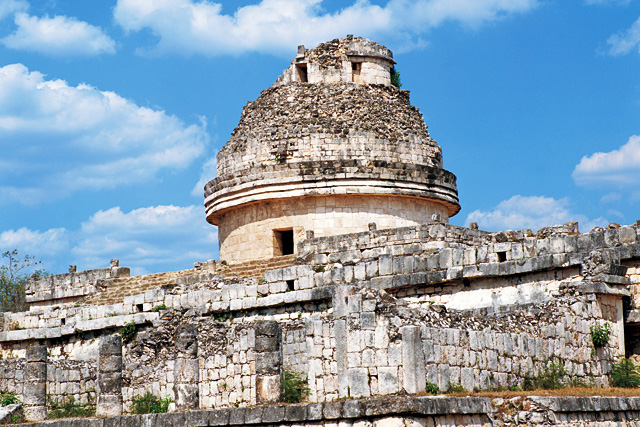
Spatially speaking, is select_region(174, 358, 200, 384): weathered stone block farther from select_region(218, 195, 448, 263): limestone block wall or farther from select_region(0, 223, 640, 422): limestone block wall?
select_region(218, 195, 448, 263): limestone block wall

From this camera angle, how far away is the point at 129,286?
25.0 metres

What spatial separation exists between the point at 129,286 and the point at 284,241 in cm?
398

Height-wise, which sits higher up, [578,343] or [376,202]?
[376,202]

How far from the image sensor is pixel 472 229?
21.5 meters

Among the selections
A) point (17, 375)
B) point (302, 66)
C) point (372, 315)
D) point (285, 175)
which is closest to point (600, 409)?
point (372, 315)

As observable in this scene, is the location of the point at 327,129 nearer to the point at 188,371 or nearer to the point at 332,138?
the point at 332,138

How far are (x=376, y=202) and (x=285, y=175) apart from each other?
2.29 metres

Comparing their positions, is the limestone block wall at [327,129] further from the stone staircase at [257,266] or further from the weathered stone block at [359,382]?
the weathered stone block at [359,382]

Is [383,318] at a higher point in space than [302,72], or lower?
lower

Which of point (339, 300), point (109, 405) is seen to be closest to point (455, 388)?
point (339, 300)

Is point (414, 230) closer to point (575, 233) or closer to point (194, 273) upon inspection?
point (575, 233)

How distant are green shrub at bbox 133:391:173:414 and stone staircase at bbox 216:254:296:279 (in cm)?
562

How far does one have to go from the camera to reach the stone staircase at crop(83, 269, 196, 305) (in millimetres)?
24234

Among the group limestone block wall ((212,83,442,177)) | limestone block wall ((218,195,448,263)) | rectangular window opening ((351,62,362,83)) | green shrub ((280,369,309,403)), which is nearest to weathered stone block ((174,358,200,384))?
green shrub ((280,369,309,403))
